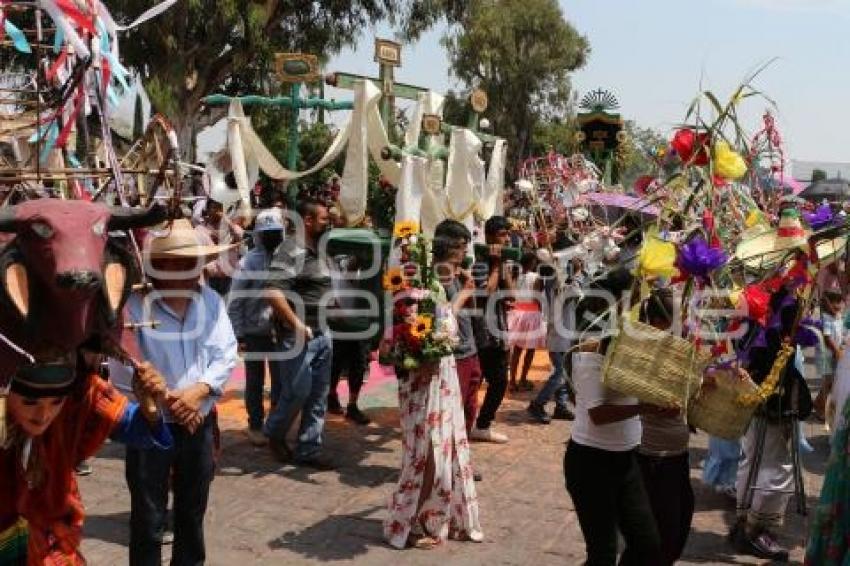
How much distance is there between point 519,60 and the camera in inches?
1549

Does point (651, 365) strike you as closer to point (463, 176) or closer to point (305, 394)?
point (305, 394)

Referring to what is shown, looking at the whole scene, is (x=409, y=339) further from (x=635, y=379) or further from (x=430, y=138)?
(x=430, y=138)

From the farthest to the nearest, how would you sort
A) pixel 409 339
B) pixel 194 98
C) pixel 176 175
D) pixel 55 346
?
pixel 194 98 → pixel 409 339 → pixel 176 175 → pixel 55 346

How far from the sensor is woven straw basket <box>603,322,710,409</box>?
3.40 metres

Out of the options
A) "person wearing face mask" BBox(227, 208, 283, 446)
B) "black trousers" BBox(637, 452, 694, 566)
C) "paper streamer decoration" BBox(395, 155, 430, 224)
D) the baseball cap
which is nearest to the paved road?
"person wearing face mask" BBox(227, 208, 283, 446)

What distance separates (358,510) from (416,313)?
1.35 meters

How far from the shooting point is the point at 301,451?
20.6 feet

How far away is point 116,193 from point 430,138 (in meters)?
5.92

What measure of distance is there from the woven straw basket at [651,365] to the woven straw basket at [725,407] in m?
0.48

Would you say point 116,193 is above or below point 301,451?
above

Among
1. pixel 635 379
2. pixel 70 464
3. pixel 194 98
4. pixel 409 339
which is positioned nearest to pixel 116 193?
pixel 70 464

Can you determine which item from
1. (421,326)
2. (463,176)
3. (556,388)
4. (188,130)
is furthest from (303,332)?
(188,130)

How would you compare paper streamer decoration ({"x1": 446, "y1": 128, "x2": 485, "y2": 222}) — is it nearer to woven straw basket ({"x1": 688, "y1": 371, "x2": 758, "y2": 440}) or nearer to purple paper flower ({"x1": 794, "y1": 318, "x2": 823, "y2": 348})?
purple paper flower ({"x1": 794, "y1": 318, "x2": 823, "y2": 348})

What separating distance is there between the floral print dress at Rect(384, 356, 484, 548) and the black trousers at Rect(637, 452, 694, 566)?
Answer: 1.35m
